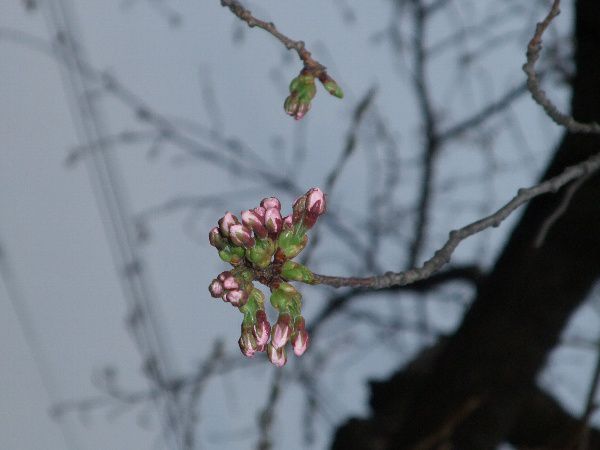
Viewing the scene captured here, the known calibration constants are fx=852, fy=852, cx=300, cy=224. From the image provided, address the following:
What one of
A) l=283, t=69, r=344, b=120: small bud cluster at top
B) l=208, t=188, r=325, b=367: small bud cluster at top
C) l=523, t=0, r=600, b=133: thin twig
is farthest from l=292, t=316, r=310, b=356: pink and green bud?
l=523, t=0, r=600, b=133: thin twig

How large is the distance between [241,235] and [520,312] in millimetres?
837

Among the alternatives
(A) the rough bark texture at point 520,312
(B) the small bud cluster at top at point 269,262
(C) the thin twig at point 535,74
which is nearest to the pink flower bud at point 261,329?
(B) the small bud cluster at top at point 269,262

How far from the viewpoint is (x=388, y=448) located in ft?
4.68

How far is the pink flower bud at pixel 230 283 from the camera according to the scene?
20.8 inches

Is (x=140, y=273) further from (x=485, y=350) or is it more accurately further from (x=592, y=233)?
(x=592, y=233)

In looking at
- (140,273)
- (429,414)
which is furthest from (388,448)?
(140,273)

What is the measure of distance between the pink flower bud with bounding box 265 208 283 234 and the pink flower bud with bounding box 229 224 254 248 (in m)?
0.01

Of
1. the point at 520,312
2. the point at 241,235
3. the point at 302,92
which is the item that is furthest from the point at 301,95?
the point at 520,312

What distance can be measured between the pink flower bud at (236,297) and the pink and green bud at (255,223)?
40mm

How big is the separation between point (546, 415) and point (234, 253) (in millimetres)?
1163

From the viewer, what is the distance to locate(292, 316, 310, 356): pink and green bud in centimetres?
55

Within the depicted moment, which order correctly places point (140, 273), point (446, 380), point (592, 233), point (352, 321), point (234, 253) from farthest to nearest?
point (352, 321) → point (140, 273) → point (446, 380) → point (592, 233) → point (234, 253)

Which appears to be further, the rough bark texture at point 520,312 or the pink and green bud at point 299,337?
the rough bark texture at point 520,312

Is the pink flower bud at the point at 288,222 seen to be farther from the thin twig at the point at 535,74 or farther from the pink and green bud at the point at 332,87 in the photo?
the thin twig at the point at 535,74
